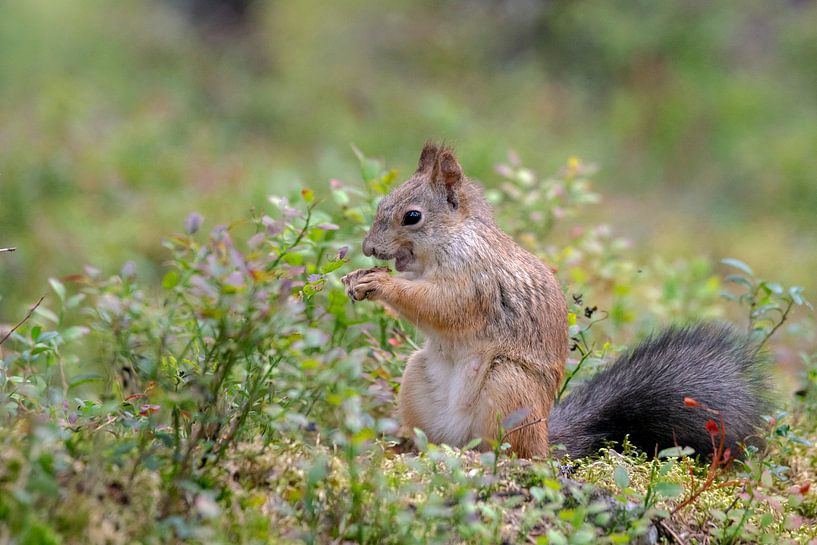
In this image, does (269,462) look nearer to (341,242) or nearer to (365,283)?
(365,283)

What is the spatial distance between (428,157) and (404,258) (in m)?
0.46

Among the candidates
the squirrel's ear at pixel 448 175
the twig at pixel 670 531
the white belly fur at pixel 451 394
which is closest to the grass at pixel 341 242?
the twig at pixel 670 531

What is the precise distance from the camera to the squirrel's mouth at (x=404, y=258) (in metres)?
3.57

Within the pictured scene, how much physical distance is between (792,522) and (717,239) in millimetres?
5853

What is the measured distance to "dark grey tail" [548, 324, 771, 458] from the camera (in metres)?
3.31

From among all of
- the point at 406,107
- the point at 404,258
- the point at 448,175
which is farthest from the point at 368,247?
the point at 406,107

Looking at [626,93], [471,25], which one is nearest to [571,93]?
[626,93]

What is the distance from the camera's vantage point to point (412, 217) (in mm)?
3562

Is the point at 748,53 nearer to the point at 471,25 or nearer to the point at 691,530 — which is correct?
the point at 471,25

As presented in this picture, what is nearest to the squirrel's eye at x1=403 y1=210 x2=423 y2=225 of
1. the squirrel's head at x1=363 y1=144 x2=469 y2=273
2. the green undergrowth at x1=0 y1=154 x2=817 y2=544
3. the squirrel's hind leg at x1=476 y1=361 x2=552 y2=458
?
the squirrel's head at x1=363 y1=144 x2=469 y2=273

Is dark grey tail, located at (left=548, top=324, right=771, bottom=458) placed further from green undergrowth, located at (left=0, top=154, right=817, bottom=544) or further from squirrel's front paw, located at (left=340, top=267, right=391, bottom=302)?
squirrel's front paw, located at (left=340, top=267, right=391, bottom=302)

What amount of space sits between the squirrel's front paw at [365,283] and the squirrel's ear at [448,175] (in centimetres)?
44

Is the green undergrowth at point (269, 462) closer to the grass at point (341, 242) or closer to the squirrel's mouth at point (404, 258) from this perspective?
the grass at point (341, 242)

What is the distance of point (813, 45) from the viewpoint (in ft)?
39.1
